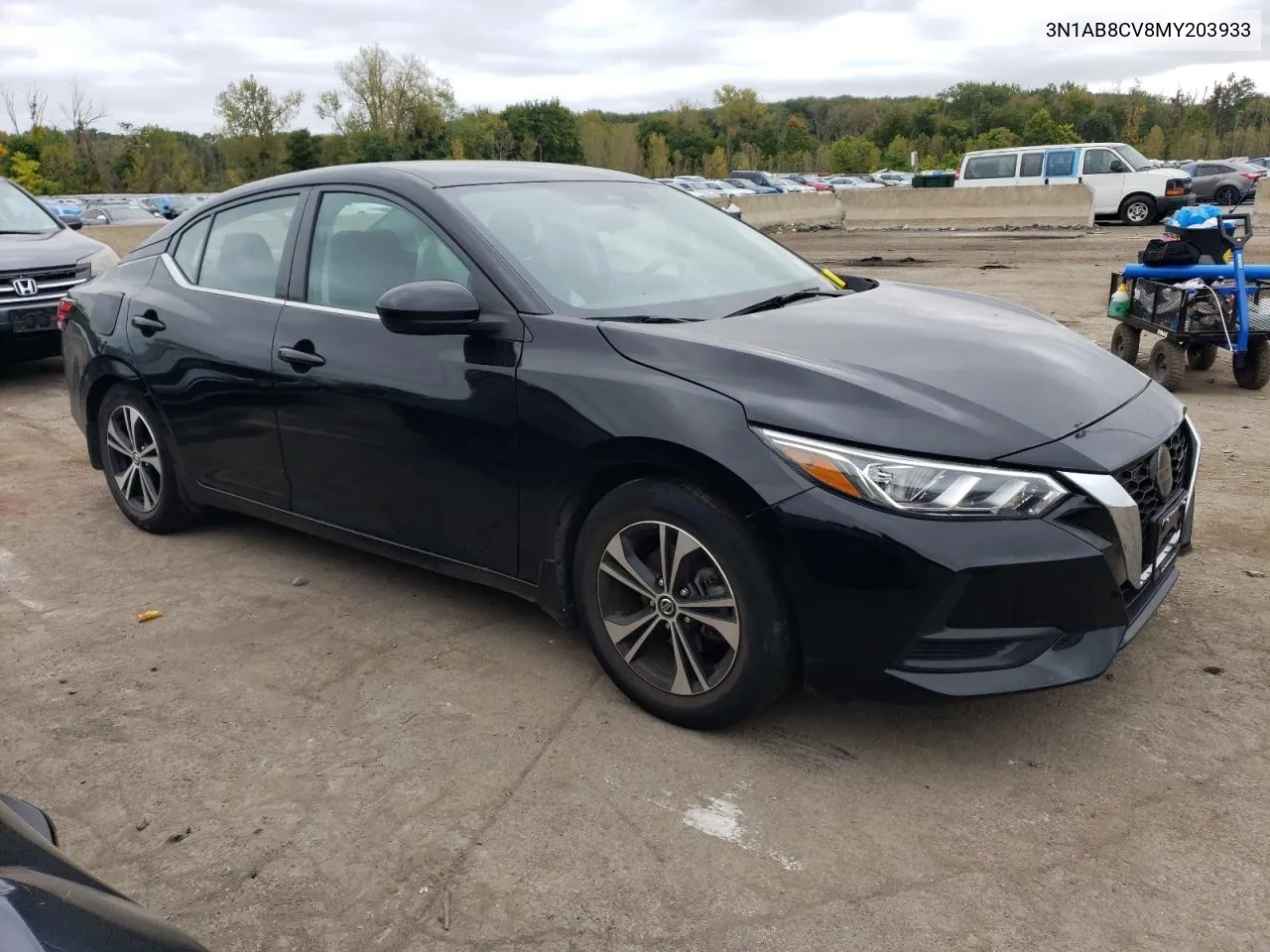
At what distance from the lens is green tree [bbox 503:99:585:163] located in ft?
A: 333

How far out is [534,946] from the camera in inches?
94.6

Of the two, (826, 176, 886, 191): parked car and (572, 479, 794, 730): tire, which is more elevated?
(826, 176, 886, 191): parked car

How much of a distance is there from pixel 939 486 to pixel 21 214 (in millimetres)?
9718

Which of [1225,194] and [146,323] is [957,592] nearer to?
[146,323]

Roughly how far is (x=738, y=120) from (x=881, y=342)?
116m

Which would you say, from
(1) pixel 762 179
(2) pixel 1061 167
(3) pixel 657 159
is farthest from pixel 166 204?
(3) pixel 657 159

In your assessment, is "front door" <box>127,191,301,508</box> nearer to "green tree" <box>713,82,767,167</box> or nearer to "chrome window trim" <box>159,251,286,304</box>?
"chrome window trim" <box>159,251,286,304</box>

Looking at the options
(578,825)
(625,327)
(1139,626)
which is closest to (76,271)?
(625,327)

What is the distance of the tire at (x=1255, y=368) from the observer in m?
7.39

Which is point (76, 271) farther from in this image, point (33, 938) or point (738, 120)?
point (738, 120)

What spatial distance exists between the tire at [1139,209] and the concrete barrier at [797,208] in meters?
7.71

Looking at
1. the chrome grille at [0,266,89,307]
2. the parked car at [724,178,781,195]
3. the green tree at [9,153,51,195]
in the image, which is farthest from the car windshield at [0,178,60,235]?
the green tree at [9,153,51,195]

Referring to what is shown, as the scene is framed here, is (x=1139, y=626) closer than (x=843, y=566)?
No

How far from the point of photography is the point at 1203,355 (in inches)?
320
